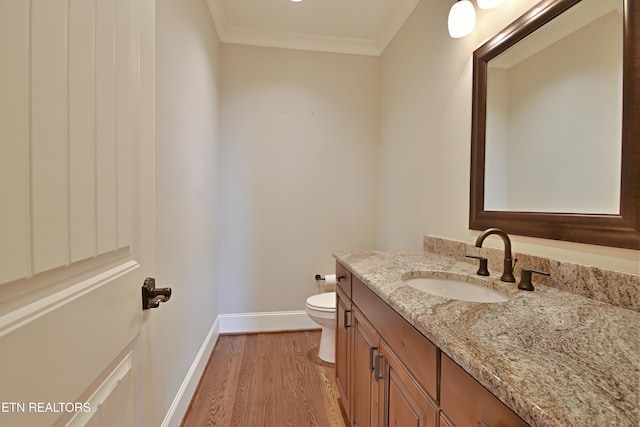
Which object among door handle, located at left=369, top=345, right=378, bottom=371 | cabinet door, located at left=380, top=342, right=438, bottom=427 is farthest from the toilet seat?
cabinet door, located at left=380, top=342, right=438, bottom=427

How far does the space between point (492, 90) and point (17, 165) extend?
5.31ft

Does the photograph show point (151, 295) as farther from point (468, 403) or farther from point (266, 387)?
point (266, 387)

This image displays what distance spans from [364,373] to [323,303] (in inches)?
38.1

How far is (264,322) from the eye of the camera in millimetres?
2604

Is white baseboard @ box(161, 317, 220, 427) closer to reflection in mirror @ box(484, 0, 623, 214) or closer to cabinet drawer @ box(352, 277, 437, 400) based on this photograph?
cabinet drawer @ box(352, 277, 437, 400)

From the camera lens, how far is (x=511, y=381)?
17.6 inches

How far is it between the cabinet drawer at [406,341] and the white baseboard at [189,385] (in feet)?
3.61

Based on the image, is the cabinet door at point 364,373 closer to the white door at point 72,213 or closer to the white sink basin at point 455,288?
the white sink basin at point 455,288

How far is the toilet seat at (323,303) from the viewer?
2029mm

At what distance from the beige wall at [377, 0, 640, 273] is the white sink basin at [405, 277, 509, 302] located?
10.2 inches

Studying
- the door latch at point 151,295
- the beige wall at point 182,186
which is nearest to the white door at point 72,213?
the door latch at point 151,295

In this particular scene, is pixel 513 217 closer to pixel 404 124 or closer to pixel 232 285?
pixel 404 124

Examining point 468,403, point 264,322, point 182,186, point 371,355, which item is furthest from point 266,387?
point 468,403

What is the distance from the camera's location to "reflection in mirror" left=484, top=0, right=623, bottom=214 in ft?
2.80
